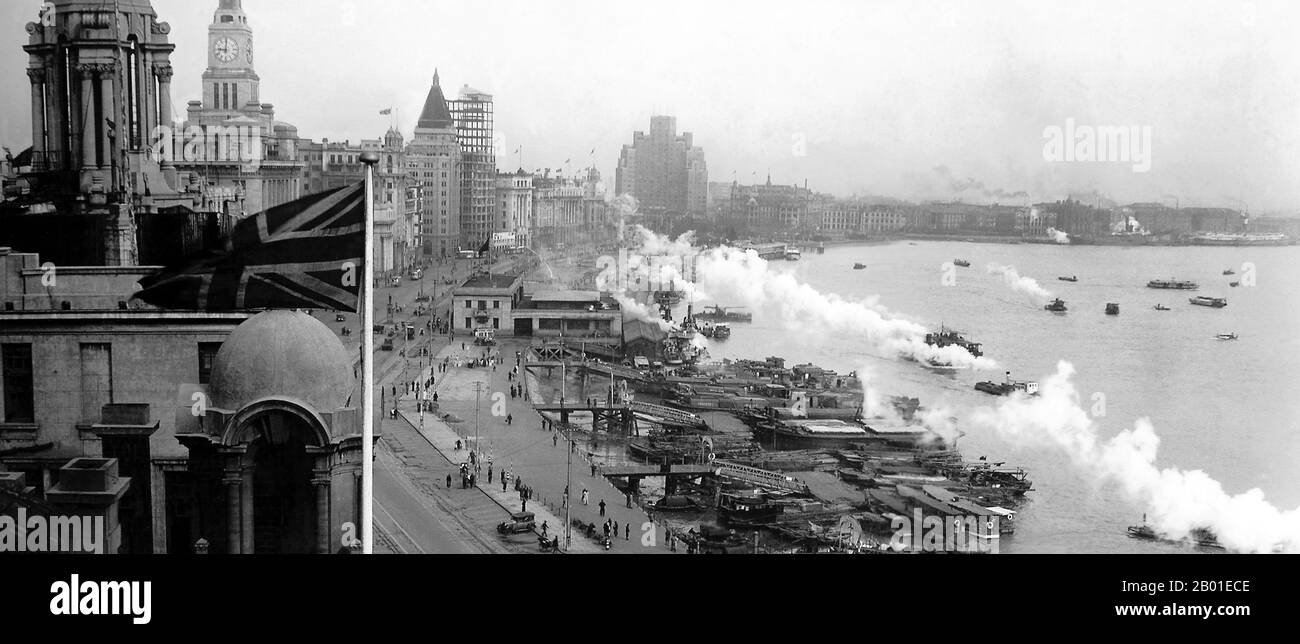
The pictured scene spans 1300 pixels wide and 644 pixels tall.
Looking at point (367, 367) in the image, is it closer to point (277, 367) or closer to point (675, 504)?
point (277, 367)

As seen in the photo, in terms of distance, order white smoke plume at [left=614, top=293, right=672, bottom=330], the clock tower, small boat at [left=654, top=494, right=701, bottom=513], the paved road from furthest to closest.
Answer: white smoke plume at [left=614, top=293, right=672, bottom=330] → small boat at [left=654, top=494, right=701, bottom=513] → the clock tower → the paved road

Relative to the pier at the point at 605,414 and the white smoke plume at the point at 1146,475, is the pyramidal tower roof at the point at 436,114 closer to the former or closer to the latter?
the pier at the point at 605,414

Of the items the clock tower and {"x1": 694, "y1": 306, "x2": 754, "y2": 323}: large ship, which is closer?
the clock tower

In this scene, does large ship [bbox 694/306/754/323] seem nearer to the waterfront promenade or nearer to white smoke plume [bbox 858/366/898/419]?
white smoke plume [bbox 858/366/898/419]

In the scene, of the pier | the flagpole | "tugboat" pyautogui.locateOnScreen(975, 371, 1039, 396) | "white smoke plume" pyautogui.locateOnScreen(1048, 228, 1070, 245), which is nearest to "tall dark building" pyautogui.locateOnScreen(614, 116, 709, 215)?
the pier

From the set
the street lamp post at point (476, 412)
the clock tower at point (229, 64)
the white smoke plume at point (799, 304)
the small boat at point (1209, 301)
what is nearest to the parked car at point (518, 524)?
the street lamp post at point (476, 412)

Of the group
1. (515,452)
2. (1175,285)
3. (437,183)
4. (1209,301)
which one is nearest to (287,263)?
(515,452)
